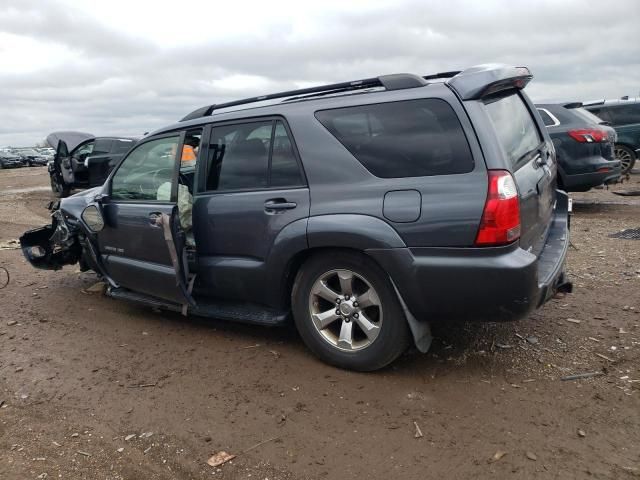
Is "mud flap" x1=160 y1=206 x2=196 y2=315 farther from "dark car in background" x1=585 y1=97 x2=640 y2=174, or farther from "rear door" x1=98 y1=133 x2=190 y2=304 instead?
"dark car in background" x1=585 y1=97 x2=640 y2=174

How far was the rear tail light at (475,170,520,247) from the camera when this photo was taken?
9.67ft

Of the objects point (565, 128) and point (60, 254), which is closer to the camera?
point (60, 254)

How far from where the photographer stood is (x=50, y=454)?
291 cm

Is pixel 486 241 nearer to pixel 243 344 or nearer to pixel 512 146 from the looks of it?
pixel 512 146

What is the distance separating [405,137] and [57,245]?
12.5 ft

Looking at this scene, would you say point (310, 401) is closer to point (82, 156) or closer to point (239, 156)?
point (239, 156)

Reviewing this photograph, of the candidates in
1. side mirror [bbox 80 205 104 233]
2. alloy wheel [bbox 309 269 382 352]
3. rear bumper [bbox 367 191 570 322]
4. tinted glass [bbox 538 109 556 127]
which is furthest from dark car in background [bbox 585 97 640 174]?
side mirror [bbox 80 205 104 233]

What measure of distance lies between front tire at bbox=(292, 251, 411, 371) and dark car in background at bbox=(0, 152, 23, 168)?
132 ft

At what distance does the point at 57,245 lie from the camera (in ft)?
17.5

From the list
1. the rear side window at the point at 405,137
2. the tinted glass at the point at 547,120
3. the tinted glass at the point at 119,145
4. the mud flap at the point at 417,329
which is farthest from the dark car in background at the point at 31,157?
the mud flap at the point at 417,329

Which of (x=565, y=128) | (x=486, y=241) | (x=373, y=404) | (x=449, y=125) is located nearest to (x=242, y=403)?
(x=373, y=404)

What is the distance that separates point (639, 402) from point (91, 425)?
3.18m

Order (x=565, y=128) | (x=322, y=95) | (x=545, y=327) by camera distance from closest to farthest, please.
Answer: (x=322, y=95)
(x=545, y=327)
(x=565, y=128)

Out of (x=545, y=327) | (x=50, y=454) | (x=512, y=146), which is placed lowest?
(x=50, y=454)
